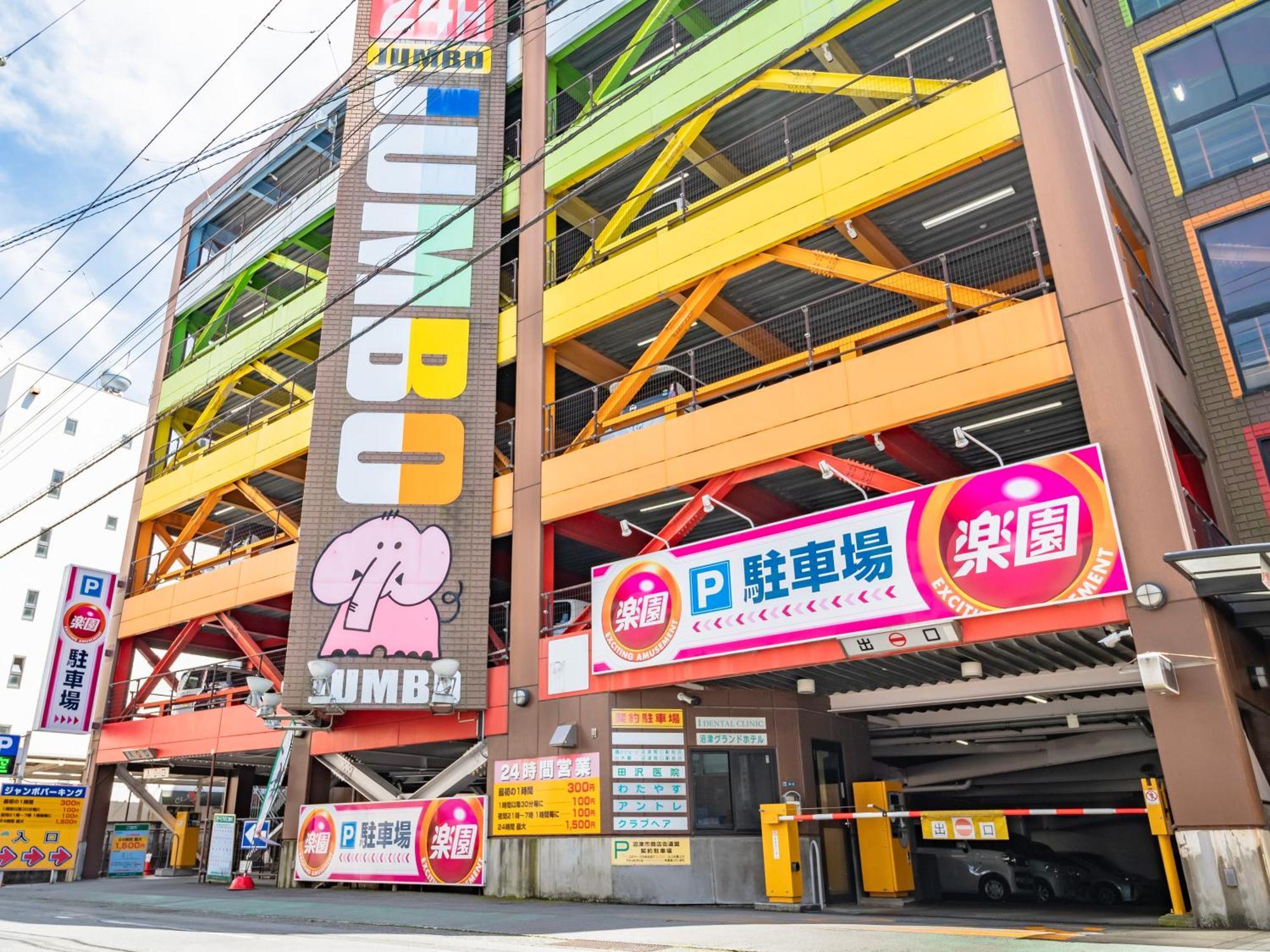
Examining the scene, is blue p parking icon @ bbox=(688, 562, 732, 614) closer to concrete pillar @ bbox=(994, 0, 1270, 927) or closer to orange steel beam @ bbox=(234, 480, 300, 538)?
concrete pillar @ bbox=(994, 0, 1270, 927)

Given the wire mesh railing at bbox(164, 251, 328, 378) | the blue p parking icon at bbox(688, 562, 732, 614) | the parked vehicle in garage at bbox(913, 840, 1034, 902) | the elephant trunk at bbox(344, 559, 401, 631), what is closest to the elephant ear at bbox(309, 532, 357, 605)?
the elephant trunk at bbox(344, 559, 401, 631)

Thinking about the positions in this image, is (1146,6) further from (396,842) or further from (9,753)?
(9,753)

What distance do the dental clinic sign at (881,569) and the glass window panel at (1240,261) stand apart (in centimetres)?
798

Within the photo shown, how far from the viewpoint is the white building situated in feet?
133

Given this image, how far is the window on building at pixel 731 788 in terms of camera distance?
16.5 metres

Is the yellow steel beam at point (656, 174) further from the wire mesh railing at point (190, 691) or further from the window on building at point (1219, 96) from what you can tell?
the wire mesh railing at point (190, 691)

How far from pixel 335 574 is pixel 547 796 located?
687 cm

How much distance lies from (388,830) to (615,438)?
9367 mm

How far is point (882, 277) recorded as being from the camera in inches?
609

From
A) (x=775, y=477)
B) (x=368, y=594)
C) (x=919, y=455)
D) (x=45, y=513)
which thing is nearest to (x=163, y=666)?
(x=368, y=594)

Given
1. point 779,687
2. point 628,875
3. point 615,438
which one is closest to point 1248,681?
point 779,687

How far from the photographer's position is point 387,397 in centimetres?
2159

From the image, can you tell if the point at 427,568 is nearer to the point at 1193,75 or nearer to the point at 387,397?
the point at 387,397

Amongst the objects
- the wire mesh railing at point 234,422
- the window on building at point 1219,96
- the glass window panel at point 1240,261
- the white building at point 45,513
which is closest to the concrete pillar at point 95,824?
the wire mesh railing at point 234,422
